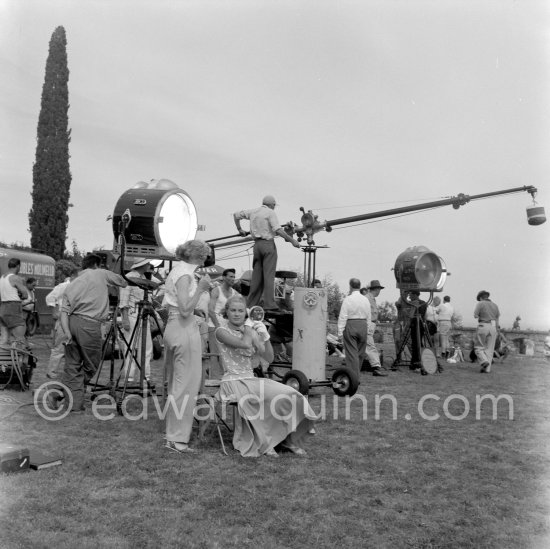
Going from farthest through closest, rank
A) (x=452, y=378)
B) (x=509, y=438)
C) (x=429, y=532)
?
(x=452, y=378) < (x=509, y=438) < (x=429, y=532)

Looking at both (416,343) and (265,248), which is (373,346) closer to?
(416,343)

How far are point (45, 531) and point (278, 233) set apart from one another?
5.02 metres

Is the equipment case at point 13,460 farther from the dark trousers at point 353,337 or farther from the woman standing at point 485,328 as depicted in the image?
the woman standing at point 485,328

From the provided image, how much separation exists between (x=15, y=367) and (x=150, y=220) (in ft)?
9.43

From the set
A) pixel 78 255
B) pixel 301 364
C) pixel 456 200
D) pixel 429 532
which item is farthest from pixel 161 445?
pixel 78 255

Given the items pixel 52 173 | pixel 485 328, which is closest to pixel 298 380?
pixel 485 328

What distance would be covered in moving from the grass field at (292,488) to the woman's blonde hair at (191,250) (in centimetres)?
158

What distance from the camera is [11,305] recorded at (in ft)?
29.1

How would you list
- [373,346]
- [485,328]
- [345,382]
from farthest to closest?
[485,328]
[373,346]
[345,382]

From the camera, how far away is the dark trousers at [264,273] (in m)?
7.60

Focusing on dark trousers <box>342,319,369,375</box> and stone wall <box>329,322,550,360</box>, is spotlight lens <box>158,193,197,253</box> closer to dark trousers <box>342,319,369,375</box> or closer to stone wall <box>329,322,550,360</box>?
dark trousers <box>342,319,369,375</box>

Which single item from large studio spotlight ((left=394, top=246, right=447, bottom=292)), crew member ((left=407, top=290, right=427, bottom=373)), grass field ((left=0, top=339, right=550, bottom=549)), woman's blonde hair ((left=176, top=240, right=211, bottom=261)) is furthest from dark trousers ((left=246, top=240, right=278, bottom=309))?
large studio spotlight ((left=394, top=246, right=447, bottom=292))

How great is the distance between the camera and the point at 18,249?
55.2 feet

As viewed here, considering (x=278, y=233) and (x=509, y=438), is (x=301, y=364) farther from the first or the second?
(x=509, y=438)
